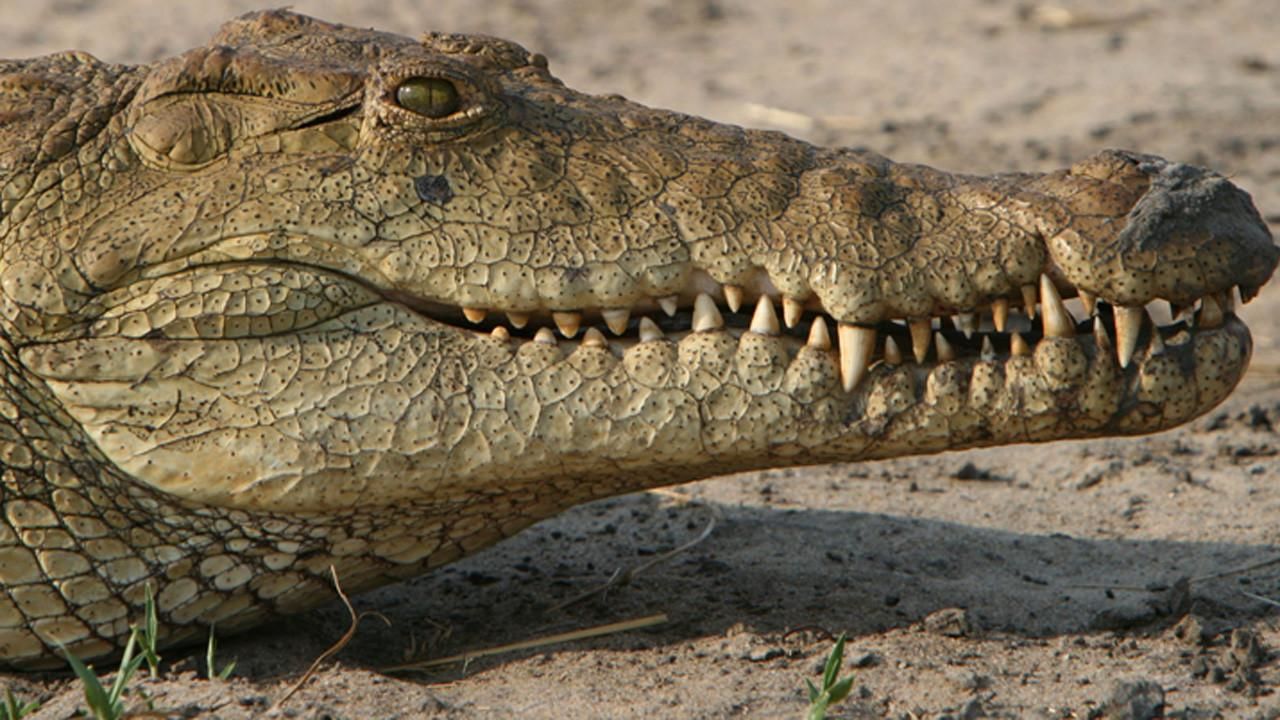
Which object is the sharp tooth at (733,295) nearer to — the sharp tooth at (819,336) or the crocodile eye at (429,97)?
the sharp tooth at (819,336)

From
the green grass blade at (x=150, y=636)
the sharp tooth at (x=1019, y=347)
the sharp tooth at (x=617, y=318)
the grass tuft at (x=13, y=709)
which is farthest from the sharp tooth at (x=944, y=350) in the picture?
the grass tuft at (x=13, y=709)

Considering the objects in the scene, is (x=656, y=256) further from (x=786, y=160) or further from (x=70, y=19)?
(x=70, y=19)

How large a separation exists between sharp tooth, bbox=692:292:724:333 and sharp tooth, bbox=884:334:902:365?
316 millimetres

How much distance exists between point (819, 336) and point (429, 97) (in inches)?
37.4

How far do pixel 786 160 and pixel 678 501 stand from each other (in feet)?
4.97

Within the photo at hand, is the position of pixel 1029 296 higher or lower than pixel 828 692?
higher

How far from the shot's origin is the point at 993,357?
10.4 feet

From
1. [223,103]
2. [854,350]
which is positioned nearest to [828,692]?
[854,350]

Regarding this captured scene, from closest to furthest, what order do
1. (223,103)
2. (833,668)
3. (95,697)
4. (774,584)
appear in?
(95,697) → (833,668) → (223,103) → (774,584)

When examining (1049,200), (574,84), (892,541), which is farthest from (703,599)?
(574,84)

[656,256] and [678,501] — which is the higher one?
[656,256]

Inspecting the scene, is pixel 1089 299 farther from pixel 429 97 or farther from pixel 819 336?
pixel 429 97

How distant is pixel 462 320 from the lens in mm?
3359

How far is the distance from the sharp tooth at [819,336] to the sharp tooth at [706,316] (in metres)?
0.18
